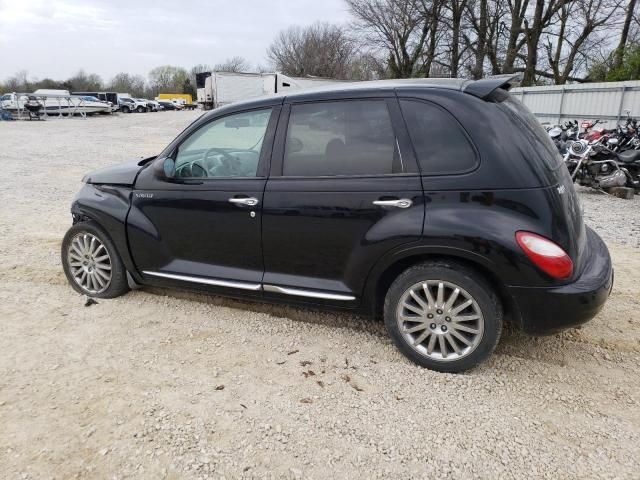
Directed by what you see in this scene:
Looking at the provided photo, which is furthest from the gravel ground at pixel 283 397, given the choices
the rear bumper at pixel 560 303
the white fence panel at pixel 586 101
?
the white fence panel at pixel 586 101

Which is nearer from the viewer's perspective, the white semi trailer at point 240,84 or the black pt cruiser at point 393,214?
the black pt cruiser at point 393,214

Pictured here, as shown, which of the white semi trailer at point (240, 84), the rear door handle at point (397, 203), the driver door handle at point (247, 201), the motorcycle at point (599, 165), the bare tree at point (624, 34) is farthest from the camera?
the white semi trailer at point (240, 84)

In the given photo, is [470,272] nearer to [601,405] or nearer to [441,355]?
[441,355]

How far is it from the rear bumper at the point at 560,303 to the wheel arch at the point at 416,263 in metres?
0.06

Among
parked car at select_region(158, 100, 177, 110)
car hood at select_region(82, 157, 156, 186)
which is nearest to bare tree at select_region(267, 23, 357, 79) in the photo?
parked car at select_region(158, 100, 177, 110)

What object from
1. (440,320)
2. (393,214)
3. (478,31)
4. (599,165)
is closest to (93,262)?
(393,214)

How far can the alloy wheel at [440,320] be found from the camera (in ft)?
9.62

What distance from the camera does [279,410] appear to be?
278 cm

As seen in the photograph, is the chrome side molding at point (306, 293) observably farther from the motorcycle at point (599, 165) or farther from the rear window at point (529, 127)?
the motorcycle at point (599, 165)

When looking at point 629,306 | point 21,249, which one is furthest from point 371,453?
point 21,249

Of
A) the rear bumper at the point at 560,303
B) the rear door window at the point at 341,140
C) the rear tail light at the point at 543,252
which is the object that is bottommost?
the rear bumper at the point at 560,303

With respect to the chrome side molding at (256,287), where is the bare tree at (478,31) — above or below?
above

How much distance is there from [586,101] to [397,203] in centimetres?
1477

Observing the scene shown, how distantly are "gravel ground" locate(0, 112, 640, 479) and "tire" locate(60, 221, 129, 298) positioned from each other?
6.1 inches
